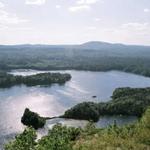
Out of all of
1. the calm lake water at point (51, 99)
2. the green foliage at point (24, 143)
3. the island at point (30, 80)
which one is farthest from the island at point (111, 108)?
the green foliage at point (24, 143)

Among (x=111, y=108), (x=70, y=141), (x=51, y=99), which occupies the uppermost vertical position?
(x=70, y=141)

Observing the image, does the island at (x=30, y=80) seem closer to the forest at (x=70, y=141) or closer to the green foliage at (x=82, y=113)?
the green foliage at (x=82, y=113)

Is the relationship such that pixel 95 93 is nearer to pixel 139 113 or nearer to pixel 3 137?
pixel 139 113

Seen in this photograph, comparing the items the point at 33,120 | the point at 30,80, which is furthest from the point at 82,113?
the point at 30,80

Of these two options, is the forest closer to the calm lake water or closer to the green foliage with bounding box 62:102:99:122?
the calm lake water

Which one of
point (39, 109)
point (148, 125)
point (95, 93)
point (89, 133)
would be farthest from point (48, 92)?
point (148, 125)

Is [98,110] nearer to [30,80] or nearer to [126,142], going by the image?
[30,80]


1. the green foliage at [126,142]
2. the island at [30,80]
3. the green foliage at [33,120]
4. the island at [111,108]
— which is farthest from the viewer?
Result: the island at [30,80]

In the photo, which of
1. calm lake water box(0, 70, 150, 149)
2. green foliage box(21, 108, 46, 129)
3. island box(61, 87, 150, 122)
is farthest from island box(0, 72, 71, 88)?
green foliage box(21, 108, 46, 129)
